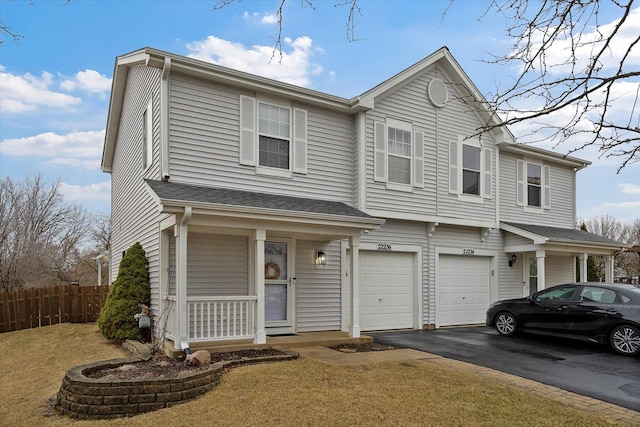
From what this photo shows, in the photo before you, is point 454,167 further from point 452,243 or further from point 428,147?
point 452,243

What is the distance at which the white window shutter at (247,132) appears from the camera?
1027 cm

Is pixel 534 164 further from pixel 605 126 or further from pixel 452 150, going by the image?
pixel 605 126

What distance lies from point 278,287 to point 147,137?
14.6ft

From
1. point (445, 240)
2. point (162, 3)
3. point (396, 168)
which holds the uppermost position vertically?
point (162, 3)

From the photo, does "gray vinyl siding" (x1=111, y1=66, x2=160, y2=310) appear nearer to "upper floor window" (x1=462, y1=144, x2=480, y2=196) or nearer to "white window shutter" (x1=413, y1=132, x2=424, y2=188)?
"white window shutter" (x1=413, y1=132, x2=424, y2=188)

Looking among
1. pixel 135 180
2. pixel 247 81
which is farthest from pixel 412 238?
pixel 135 180

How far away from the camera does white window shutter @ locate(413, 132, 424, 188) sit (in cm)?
1275

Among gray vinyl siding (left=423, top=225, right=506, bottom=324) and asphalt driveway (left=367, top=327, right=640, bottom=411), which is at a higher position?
gray vinyl siding (left=423, top=225, right=506, bottom=324)

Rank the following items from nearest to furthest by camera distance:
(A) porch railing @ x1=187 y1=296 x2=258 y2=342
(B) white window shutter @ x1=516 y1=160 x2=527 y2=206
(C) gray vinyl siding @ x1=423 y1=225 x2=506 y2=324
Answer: (A) porch railing @ x1=187 y1=296 x2=258 y2=342 < (C) gray vinyl siding @ x1=423 y1=225 x2=506 y2=324 < (B) white window shutter @ x1=516 y1=160 x2=527 y2=206

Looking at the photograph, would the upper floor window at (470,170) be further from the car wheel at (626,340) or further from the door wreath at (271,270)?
the door wreath at (271,270)

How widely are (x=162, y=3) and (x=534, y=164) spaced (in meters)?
13.7

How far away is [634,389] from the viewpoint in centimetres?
666

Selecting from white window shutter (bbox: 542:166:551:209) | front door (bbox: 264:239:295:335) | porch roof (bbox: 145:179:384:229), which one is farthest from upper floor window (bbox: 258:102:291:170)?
white window shutter (bbox: 542:166:551:209)

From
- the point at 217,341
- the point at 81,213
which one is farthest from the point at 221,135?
the point at 81,213
